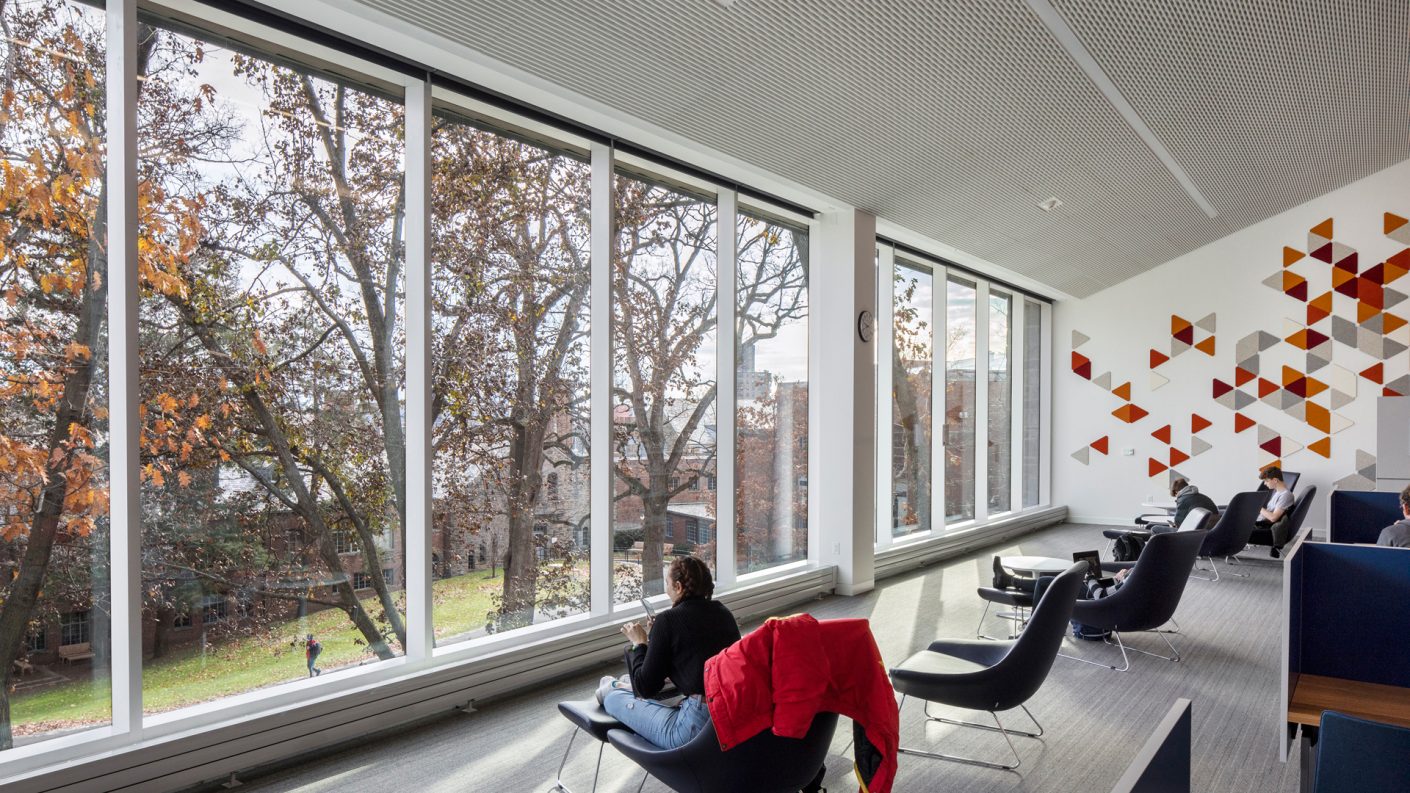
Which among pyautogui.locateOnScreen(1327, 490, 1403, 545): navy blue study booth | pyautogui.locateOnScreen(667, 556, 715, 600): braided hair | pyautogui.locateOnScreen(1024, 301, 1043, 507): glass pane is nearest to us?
pyautogui.locateOnScreen(667, 556, 715, 600): braided hair

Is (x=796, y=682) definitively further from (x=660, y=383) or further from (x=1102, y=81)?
(x=1102, y=81)

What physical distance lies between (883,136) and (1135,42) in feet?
5.18

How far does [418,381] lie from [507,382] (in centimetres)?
64

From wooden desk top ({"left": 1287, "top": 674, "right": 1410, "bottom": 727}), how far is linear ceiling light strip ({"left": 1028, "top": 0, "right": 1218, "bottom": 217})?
3.43m

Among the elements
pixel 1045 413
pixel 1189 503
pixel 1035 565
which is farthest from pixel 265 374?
pixel 1045 413

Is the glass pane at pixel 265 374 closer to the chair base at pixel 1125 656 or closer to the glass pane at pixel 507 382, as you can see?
the glass pane at pixel 507 382

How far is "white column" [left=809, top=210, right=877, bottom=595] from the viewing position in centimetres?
710

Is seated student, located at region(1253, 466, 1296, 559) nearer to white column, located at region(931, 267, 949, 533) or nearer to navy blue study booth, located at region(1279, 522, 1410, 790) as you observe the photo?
white column, located at region(931, 267, 949, 533)

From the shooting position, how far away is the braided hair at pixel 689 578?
3.28m

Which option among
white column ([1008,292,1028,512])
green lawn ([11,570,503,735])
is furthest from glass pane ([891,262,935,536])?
green lawn ([11,570,503,735])

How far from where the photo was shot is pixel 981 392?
1065cm

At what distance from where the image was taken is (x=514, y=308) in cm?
498

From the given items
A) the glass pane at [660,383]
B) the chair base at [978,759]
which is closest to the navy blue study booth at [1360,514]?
the chair base at [978,759]

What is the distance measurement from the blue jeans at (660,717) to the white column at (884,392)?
5.52 meters
